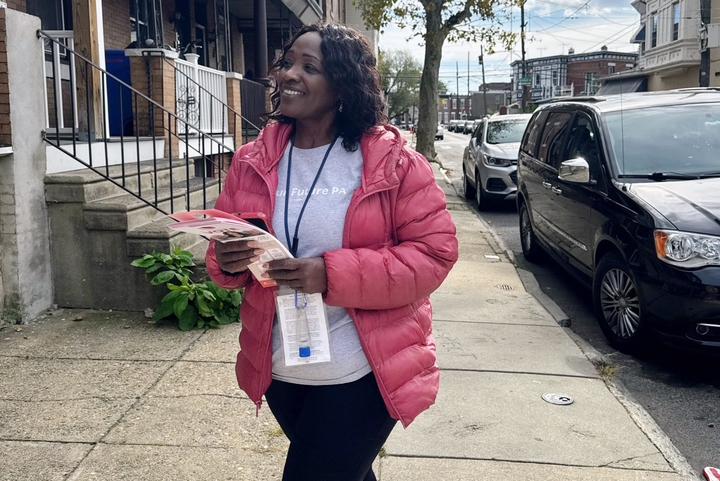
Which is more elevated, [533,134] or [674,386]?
[533,134]

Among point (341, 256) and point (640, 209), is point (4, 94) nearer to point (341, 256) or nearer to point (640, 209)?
point (341, 256)

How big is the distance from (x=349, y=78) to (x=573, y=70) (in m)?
88.4

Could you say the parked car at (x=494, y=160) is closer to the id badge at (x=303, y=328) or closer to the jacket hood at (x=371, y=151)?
the jacket hood at (x=371, y=151)

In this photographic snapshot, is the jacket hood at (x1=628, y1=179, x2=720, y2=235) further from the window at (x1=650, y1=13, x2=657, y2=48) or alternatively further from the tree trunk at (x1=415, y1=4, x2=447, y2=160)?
the window at (x1=650, y1=13, x2=657, y2=48)

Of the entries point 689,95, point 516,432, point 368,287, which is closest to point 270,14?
point 689,95

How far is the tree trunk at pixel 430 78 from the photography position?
22.8 meters

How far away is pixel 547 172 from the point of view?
24.0ft

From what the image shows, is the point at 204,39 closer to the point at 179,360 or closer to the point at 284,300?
the point at 179,360

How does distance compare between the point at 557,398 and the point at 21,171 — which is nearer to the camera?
the point at 557,398

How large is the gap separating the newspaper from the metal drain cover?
267 cm

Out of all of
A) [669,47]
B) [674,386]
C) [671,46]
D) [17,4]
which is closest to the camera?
[674,386]

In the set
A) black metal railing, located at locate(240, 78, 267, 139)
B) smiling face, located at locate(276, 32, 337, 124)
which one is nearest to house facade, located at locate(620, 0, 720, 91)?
black metal railing, located at locate(240, 78, 267, 139)

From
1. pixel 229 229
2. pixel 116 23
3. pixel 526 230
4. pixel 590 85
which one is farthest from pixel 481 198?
pixel 590 85

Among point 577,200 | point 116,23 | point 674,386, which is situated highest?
point 116,23
